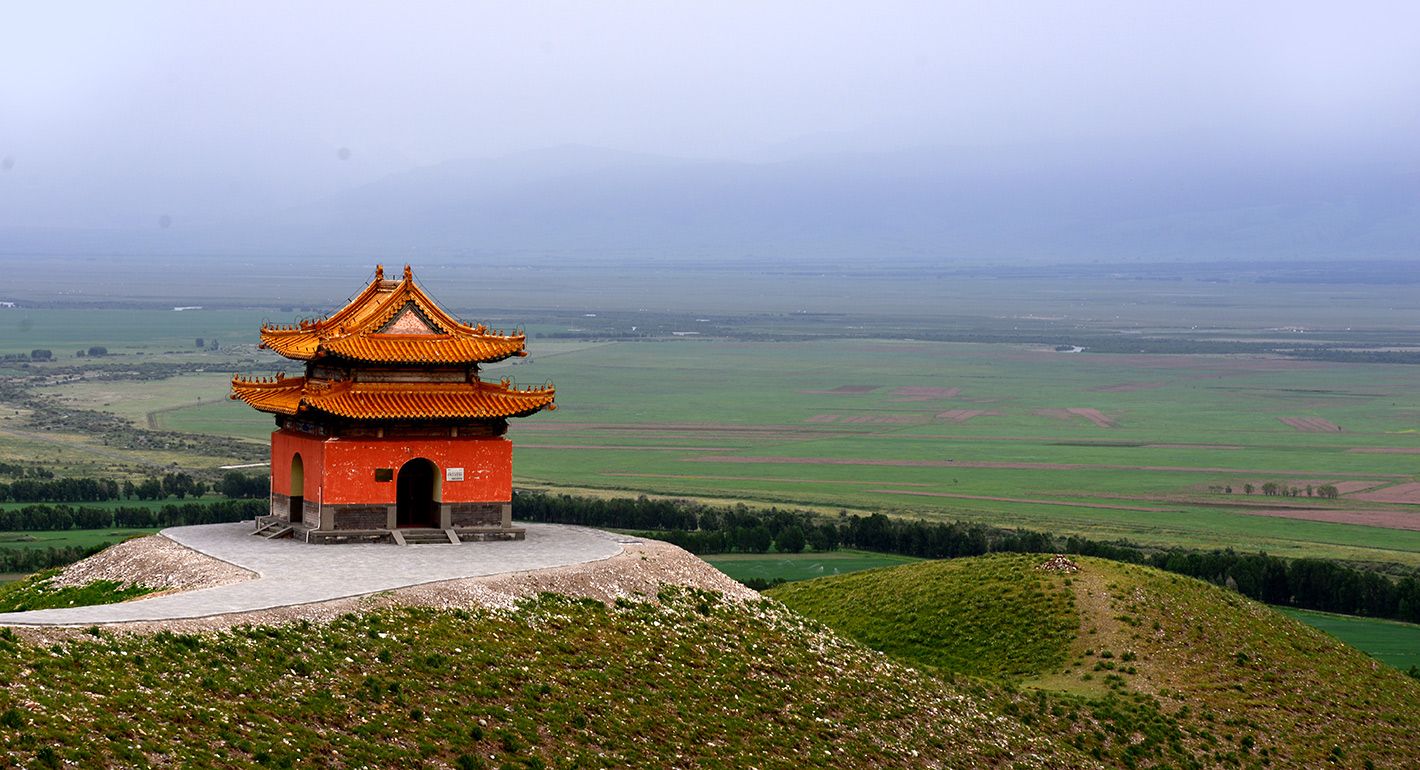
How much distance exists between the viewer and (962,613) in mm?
46406

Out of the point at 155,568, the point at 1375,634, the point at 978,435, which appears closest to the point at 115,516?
the point at 155,568

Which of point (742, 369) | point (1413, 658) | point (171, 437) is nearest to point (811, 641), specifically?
point (1413, 658)

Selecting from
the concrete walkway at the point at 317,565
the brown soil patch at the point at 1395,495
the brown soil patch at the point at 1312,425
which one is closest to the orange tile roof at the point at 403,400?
the concrete walkway at the point at 317,565

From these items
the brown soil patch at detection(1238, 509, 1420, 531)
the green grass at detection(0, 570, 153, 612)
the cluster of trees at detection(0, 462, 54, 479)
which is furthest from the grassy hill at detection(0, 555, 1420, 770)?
the cluster of trees at detection(0, 462, 54, 479)

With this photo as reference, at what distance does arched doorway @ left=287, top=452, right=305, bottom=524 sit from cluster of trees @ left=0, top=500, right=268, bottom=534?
108 ft

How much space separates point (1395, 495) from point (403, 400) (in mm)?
76349

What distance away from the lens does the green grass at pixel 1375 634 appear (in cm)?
5428

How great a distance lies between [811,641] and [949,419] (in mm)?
105031

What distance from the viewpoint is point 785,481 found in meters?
105

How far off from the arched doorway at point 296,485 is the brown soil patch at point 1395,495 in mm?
73931

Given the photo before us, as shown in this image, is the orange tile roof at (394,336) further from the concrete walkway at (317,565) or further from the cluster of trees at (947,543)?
the cluster of trees at (947,543)

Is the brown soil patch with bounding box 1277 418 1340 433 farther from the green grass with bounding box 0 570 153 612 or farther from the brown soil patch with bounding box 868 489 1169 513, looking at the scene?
the green grass with bounding box 0 570 153 612

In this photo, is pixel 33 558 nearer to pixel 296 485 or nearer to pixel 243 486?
pixel 243 486

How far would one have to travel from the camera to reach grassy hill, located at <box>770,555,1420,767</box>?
39.3 meters
